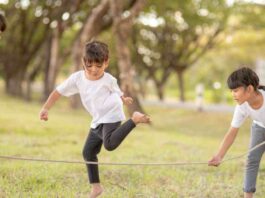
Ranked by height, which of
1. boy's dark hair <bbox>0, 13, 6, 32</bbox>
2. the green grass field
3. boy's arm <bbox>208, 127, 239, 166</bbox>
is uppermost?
boy's dark hair <bbox>0, 13, 6, 32</bbox>

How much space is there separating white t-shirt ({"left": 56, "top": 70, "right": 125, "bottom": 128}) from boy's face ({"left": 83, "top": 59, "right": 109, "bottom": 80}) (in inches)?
2.5

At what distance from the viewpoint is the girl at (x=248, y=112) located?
4.28m

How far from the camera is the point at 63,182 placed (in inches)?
213

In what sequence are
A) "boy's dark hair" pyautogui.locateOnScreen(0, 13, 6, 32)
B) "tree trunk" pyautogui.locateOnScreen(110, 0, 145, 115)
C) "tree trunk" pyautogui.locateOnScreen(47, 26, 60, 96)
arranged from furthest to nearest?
"tree trunk" pyautogui.locateOnScreen(47, 26, 60, 96) < "tree trunk" pyautogui.locateOnScreen(110, 0, 145, 115) < "boy's dark hair" pyautogui.locateOnScreen(0, 13, 6, 32)

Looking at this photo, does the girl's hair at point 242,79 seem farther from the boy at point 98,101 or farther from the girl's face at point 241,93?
the boy at point 98,101

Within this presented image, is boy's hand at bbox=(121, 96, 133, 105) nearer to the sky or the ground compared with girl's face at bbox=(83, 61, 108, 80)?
nearer to the ground

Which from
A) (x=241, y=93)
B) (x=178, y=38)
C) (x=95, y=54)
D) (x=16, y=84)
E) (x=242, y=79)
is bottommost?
(x=16, y=84)

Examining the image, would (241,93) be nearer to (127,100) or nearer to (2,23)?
(127,100)

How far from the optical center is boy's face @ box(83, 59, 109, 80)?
4418 millimetres

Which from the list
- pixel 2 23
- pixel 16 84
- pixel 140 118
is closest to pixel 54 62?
pixel 16 84

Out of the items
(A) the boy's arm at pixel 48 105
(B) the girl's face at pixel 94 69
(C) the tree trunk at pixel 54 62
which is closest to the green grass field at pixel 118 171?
(A) the boy's arm at pixel 48 105

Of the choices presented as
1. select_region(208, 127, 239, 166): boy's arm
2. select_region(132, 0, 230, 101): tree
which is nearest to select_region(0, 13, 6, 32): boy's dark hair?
select_region(208, 127, 239, 166): boy's arm

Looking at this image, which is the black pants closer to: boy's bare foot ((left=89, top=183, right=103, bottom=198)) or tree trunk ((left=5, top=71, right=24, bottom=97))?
boy's bare foot ((left=89, top=183, right=103, bottom=198))

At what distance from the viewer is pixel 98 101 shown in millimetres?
4609
